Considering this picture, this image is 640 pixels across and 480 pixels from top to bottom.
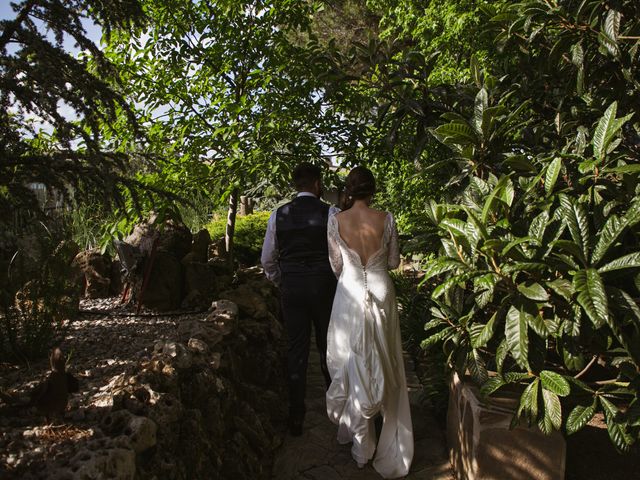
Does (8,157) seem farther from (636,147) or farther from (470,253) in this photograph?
(636,147)

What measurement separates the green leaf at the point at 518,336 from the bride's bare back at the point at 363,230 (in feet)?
3.91

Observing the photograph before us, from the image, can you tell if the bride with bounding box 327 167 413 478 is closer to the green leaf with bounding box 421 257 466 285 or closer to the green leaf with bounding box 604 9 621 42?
the green leaf with bounding box 421 257 466 285

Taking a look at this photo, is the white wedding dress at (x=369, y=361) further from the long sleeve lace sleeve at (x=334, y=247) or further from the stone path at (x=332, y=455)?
the stone path at (x=332, y=455)

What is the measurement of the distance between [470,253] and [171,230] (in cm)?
332

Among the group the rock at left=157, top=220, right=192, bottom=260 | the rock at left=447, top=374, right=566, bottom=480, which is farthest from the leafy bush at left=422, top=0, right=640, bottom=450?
the rock at left=157, top=220, right=192, bottom=260

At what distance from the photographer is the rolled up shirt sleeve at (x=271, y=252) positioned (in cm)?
400

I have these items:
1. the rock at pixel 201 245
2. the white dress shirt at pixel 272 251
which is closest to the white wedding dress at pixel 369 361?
the white dress shirt at pixel 272 251

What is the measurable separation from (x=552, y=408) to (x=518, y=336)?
40cm

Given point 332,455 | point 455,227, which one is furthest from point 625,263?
point 332,455

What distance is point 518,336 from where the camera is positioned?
7.98ft

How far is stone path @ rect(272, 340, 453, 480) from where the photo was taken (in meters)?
3.34

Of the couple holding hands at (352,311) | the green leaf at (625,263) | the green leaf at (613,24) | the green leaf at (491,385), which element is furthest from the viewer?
the couple holding hands at (352,311)

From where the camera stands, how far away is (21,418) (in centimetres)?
228

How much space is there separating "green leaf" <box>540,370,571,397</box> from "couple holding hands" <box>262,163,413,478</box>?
1127 millimetres
